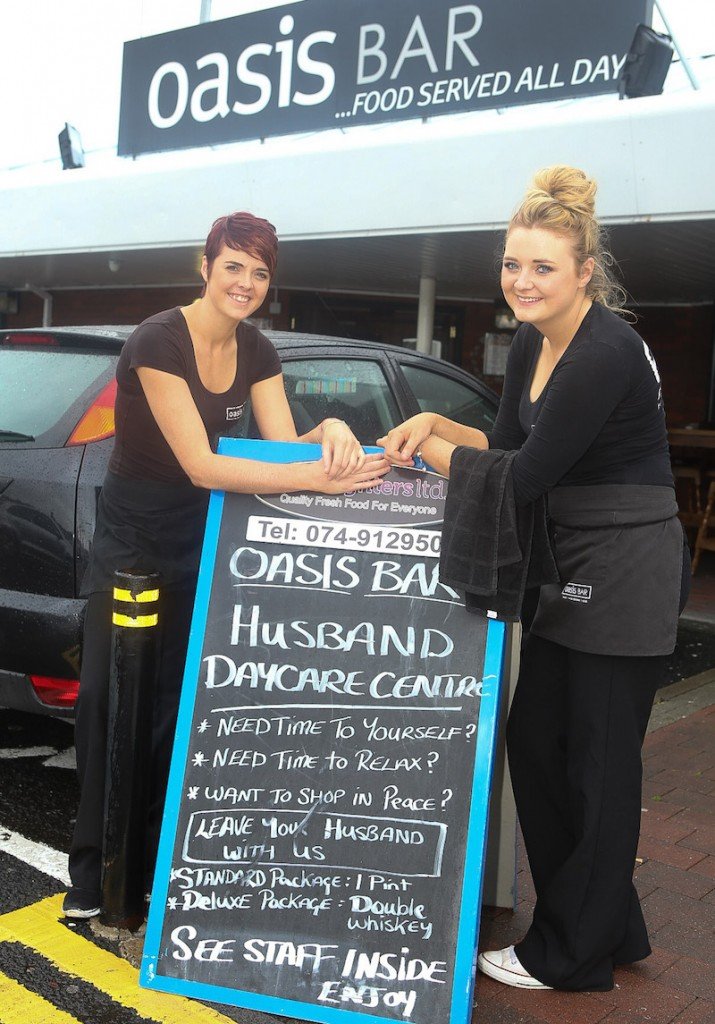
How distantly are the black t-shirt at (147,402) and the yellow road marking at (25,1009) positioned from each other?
136 centimetres

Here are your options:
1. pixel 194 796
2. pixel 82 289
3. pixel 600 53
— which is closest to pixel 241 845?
pixel 194 796

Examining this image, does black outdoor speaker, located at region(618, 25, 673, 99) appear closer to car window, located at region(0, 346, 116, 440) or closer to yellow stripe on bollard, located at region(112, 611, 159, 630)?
car window, located at region(0, 346, 116, 440)

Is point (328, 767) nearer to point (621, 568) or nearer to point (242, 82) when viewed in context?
point (621, 568)

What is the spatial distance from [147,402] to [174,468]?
21 centimetres

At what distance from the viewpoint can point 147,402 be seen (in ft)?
9.45

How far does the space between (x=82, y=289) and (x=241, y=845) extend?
1505 cm

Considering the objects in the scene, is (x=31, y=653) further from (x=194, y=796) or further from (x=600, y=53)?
(x=600, y=53)

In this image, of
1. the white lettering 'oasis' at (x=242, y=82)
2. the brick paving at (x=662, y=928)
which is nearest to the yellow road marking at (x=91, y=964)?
the brick paving at (x=662, y=928)

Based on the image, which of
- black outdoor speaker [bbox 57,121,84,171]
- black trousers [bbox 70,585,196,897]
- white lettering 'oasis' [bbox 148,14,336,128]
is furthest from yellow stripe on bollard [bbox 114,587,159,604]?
black outdoor speaker [bbox 57,121,84,171]

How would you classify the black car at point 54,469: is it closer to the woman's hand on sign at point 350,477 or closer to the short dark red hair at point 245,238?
the short dark red hair at point 245,238

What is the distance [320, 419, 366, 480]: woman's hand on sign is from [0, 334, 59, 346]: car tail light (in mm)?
1737

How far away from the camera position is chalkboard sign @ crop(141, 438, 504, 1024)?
2592mm

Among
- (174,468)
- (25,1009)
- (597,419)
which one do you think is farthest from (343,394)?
(25,1009)

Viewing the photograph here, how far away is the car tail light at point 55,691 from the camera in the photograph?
351 cm
